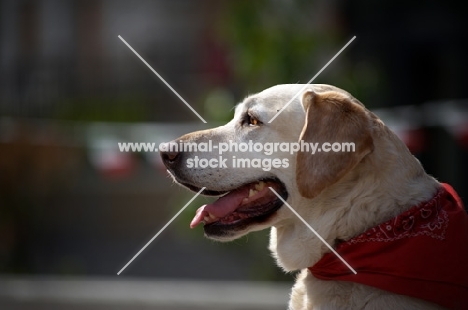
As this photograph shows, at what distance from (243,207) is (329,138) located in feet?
2.00

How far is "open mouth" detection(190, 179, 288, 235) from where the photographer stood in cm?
376

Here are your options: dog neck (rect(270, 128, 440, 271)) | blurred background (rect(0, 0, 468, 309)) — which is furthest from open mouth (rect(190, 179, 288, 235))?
blurred background (rect(0, 0, 468, 309))

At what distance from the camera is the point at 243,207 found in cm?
382

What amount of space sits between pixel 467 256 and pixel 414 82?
7304mm

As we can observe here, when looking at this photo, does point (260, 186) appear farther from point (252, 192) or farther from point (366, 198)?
point (366, 198)

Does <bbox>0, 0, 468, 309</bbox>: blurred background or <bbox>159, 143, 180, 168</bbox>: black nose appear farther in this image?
<bbox>0, 0, 468, 309</bbox>: blurred background

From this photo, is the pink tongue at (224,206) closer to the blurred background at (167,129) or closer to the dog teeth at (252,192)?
the dog teeth at (252,192)

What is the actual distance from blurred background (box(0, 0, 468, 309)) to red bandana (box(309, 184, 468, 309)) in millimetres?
3610

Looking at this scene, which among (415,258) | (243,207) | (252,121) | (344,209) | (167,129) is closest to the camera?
(415,258)

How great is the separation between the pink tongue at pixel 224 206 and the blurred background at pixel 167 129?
3.33 meters

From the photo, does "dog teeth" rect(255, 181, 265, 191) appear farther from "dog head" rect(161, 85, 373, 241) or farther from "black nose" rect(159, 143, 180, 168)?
"black nose" rect(159, 143, 180, 168)

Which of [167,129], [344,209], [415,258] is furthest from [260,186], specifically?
[167,129]

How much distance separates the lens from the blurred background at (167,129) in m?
7.73

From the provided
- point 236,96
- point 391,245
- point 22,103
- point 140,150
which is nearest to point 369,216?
point 391,245
